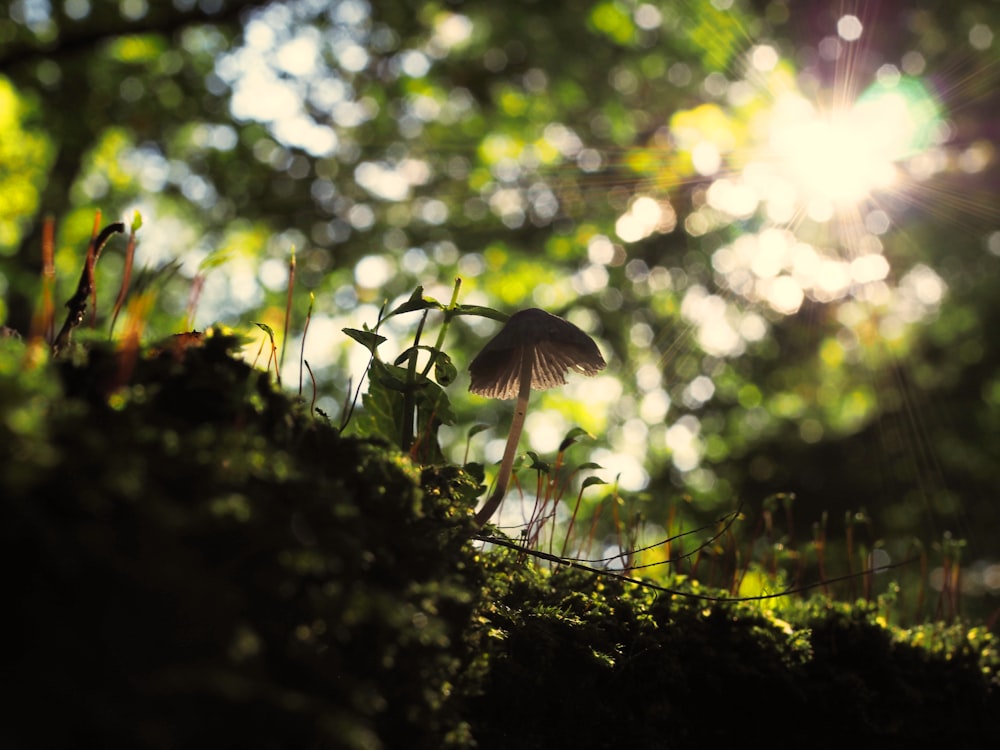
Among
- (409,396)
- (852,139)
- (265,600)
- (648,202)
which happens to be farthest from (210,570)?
(648,202)

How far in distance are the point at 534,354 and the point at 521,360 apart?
0.27 feet

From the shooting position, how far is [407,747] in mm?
1051

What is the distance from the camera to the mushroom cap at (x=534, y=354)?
1904mm

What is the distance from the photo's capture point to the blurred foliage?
11.1 meters

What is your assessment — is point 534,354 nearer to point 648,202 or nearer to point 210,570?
point 210,570

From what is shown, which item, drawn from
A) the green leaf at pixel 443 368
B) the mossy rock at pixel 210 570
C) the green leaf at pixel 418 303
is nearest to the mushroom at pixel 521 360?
the green leaf at pixel 443 368

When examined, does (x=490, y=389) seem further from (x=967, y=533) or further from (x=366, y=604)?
(x=967, y=533)

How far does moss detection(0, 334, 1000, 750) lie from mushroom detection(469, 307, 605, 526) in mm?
195

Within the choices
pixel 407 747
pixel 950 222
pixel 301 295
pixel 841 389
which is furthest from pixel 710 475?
pixel 407 747

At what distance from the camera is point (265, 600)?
3.08ft

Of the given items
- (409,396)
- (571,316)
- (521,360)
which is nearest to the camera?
(409,396)

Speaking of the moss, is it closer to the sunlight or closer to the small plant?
the small plant

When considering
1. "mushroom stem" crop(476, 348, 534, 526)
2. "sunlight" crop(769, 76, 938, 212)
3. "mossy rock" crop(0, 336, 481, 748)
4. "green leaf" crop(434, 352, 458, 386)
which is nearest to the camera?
"mossy rock" crop(0, 336, 481, 748)

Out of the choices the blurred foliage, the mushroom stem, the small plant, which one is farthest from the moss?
the blurred foliage
